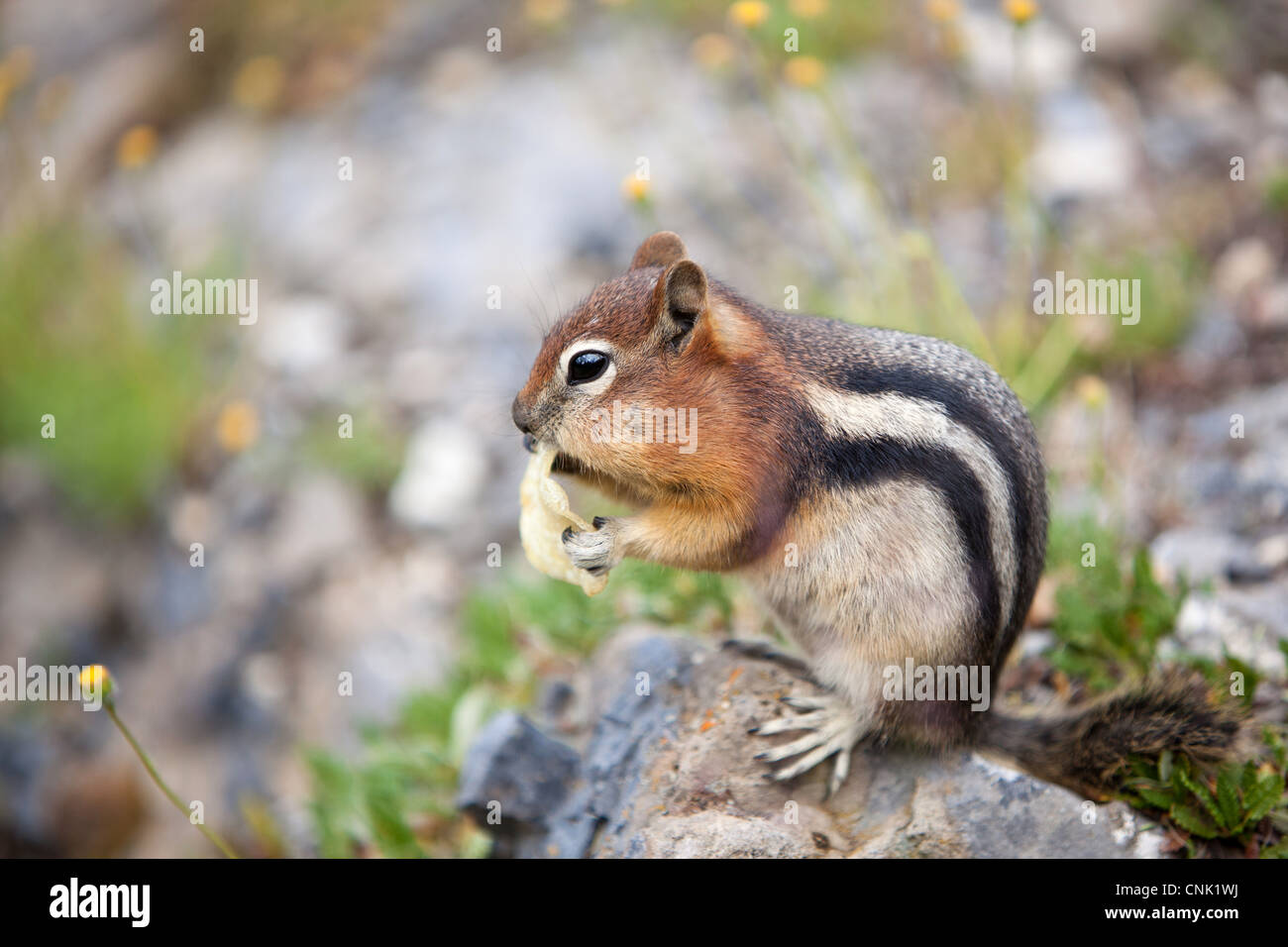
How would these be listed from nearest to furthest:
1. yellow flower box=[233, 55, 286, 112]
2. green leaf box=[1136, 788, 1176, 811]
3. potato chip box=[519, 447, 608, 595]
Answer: green leaf box=[1136, 788, 1176, 811]
potato chip box=[519, 447, 608, 595]
yellow flower box=[233, 55, 286, 112]

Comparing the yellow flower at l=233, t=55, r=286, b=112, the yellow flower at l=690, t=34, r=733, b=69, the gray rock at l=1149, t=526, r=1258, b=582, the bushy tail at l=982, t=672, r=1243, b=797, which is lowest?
the bushy tail at l=982, t=672, r=1243, b=797

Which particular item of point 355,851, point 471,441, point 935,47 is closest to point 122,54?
point 471,441

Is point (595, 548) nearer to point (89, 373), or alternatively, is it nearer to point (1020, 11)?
point (1020, 11)

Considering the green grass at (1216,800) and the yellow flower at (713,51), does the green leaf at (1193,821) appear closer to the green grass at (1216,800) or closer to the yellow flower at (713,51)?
the green grass at (1216,800)

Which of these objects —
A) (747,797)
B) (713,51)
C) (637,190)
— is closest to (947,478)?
(747,797)

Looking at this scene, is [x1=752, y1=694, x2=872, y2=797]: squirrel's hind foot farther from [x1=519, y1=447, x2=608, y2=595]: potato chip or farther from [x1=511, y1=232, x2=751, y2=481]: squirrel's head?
[x1=511, y1=232, x2=751, y2=481]: squirrel's head

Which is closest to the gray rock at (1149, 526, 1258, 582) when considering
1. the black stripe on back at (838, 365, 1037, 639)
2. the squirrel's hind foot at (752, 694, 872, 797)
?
the black stripe on back at (838, 365, 1037, 639)
